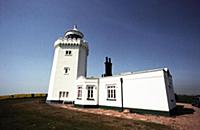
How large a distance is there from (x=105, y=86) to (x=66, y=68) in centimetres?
929

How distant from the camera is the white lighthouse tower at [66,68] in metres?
21.4

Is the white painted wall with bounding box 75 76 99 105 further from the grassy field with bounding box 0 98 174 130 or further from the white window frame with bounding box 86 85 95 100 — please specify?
the grassy field with bounding box 0 98 174 130

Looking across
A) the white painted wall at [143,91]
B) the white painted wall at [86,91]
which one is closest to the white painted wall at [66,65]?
the white painted wall at [86,91]

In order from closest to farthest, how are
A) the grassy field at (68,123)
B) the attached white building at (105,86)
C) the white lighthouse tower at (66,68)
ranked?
the grassy field at (68,123)
the attached white building at (105,86)
the white lighthouse tower at (66,68)

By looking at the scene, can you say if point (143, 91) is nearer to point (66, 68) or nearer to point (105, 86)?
point (105, 86)

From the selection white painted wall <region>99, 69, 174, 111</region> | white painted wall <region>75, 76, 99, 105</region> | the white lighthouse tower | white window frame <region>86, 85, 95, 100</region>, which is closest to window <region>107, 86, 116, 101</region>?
white painted wall <region>99, 69, 174, 111</region>

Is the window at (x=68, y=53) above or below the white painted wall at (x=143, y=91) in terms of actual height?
above

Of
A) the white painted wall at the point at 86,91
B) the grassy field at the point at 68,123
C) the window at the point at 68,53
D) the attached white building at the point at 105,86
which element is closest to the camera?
the grassy field at the point at 68,123

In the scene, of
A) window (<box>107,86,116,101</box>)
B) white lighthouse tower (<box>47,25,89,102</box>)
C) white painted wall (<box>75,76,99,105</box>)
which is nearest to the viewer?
window (<box>107,86,116,101</box>)

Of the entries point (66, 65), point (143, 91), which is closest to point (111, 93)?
point (143, 91)

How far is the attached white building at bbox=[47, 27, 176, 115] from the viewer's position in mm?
12405

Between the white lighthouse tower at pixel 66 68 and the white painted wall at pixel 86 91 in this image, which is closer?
the white painted wall at pixel 86 91

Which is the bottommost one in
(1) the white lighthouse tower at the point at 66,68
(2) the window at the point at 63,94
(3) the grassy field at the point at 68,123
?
(3) the grassy field at the point at 68,123

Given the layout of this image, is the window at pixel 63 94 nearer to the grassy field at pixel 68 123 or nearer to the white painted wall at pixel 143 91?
the white painted wall at pixel 143 91
